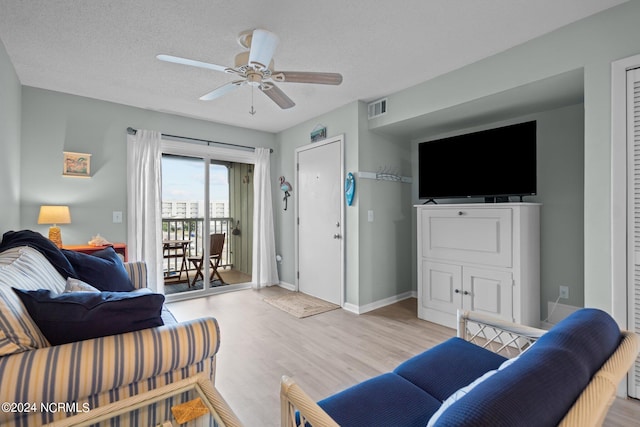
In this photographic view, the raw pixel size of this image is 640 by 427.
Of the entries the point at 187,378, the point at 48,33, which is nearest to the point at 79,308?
the point at 187,378

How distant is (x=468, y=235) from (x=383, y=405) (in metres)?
2.25

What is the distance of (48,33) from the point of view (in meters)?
2.20

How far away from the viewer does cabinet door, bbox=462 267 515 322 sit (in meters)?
2.72

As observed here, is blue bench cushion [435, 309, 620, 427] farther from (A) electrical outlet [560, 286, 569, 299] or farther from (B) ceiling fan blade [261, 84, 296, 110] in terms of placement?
(A) electrical outlet [560, 286, 569, 299]

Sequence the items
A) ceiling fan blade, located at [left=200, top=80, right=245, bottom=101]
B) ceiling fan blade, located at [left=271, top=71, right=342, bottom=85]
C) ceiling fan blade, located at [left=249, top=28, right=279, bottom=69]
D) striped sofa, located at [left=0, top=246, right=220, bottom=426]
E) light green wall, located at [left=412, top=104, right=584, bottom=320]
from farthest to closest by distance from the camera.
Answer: light green wall, located at [left=412, top=104, right=584, bottom=320] < ceiling fan blade, located at [left=200, top=80, right=245, bottom=101] < ceiling fan blade, located at [left=271, top=71, right=342, bottom=85] < ceiling fan blade, located at [left=249, top=28, right=279, bottom=69] < striped sofa, located at [left=0, top=246, right=220, bottom=426]

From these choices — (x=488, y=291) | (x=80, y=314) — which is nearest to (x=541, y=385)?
(x=80, y=314)

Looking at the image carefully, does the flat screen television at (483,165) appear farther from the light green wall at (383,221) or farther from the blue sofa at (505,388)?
the blue sofa at (505,388)

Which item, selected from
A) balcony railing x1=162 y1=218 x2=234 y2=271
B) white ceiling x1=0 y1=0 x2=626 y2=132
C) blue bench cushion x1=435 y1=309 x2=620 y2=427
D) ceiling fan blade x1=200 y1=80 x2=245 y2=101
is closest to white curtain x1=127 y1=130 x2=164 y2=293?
balcony railing x1=162 y1=218 x2=234 y2=271

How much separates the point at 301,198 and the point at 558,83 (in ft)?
10.3

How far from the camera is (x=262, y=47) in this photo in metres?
1.88

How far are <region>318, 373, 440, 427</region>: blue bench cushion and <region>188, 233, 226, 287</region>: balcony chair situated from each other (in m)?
3.64

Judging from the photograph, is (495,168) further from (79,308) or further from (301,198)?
(79,308)

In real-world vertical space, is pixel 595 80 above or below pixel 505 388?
above

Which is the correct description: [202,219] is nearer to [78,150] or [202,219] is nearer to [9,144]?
[78,150]
